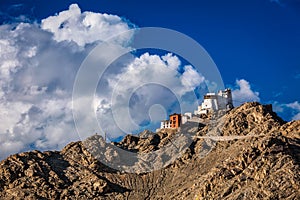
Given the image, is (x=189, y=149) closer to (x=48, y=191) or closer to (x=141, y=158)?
(x=141, y=158)

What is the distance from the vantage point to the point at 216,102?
174875 millimetres

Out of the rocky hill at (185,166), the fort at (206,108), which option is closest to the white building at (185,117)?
the fort at (206,108)

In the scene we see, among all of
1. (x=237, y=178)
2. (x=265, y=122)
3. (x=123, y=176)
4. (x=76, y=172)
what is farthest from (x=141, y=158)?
(x=237, y=178)

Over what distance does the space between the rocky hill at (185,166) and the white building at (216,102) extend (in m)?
12.7

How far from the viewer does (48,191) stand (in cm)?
13400

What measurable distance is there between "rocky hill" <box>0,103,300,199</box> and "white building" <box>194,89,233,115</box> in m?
12.7

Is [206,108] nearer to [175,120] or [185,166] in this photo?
[175,120]

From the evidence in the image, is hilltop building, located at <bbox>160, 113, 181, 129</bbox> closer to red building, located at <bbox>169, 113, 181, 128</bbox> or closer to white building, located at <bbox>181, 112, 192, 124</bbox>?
red building, located at <bbox>169, 113, 181, 128</bbox>

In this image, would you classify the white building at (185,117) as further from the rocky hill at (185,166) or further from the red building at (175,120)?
the rocky hill at (185,166)

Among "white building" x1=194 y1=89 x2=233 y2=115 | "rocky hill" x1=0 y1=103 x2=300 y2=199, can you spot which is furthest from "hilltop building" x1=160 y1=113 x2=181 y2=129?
"white building" x1=194 y1=89 x2=233 y2=115

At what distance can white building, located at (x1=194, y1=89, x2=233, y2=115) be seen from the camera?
174 metres

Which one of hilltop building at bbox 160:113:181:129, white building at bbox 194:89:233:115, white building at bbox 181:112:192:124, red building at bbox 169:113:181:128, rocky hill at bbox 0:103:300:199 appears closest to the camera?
rocky hill at bbox 0:103:300:199

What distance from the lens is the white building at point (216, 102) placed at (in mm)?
173875

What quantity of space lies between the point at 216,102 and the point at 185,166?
3983 cm
